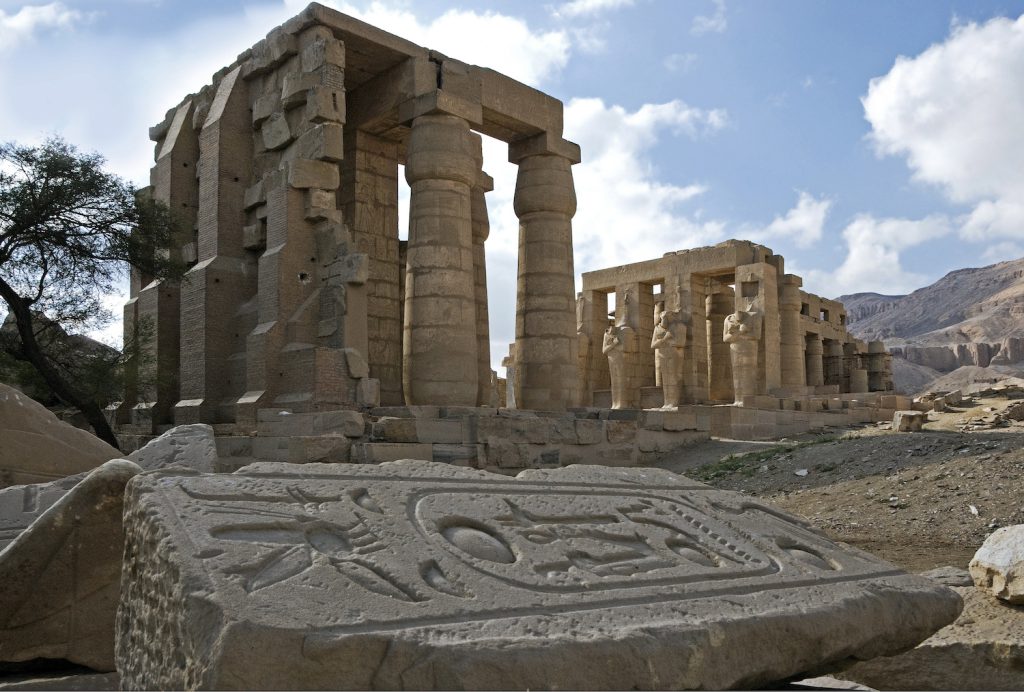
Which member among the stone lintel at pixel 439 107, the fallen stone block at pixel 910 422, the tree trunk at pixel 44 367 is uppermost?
the stone lintel at pixel 439 107

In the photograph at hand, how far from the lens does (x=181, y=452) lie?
500 centimetres

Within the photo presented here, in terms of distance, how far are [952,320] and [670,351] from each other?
55.8 metres

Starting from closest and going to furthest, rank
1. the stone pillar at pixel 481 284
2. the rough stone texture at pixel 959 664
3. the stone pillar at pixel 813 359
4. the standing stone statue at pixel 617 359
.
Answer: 1. the rough stone texture at pixel 959 664
2. the stone pillar at pixel 481 284
3. the standing stone statue at pixel 617 359
4. the stone pillar at pixel 813 359

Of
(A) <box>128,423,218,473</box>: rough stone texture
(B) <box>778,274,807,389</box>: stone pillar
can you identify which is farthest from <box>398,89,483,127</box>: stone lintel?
(B) <box>778,274,807,389</box>: stone pillar

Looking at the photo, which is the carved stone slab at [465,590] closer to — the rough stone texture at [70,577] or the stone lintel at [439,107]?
the rough stone texture at [70,577]

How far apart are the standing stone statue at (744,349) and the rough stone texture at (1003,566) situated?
16925mm

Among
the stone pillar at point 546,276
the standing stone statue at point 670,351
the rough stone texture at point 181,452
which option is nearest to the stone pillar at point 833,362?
the standing stone statue at point 670,351

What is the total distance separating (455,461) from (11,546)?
7.14m

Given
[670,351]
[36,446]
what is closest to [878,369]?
[670,351]

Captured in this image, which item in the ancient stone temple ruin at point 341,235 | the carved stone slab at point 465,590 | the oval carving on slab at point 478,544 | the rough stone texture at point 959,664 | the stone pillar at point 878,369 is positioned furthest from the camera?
the stone pillar at point 878,369

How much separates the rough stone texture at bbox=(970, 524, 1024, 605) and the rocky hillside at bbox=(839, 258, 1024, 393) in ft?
150

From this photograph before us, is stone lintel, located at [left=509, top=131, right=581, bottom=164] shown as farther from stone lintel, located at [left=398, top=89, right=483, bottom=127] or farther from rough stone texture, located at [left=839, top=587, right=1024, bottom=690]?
rough stone texture, located at [left=839, top=587, right=1024, bottom=690]

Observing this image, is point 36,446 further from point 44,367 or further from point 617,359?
point 617,359

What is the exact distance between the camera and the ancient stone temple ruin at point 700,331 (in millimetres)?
21641
